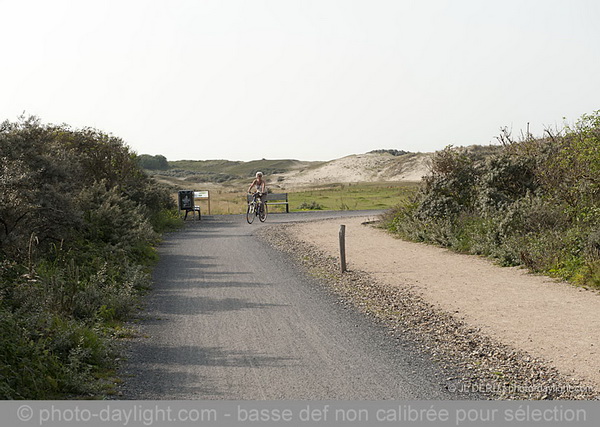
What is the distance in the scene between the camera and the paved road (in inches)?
238

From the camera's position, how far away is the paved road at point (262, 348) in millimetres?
6043

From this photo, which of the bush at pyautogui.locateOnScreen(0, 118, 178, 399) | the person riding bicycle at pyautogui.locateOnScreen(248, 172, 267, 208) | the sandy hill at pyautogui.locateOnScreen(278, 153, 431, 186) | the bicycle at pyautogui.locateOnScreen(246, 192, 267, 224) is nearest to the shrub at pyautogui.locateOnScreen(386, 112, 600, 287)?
the person riding bicycle at pyautogui.locateOnScreen(248, 172, 267, 208)

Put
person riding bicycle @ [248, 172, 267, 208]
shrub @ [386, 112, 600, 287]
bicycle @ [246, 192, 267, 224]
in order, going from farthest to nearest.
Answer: bicycle @ [246, 192, 267, 224] → person riding bicycle @ [248, 172, 267, 208] → shrub @ [386, 112, 600, 287]

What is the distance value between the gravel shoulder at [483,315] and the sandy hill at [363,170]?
3865 inches

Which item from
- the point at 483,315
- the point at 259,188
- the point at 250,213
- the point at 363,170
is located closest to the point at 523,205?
the point at 483,315

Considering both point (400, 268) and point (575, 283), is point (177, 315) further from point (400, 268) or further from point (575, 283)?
point (575, 283)

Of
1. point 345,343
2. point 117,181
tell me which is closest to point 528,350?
point 345,343

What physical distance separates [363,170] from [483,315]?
123356 mm

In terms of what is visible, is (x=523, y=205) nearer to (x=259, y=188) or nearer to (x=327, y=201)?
(x=259, y=188)

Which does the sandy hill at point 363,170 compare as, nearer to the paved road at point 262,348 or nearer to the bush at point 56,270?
the bush at point 56,270

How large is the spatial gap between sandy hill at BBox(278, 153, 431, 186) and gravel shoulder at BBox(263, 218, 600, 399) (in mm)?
98158

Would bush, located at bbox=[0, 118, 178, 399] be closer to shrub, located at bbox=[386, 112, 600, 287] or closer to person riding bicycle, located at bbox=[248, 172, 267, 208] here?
person riding bicycle, located at bbox=[248, 172, 267, 208]

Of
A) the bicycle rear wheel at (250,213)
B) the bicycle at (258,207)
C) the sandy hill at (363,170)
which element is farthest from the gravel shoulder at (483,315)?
the sandy hill at (363,170)

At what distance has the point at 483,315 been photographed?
9500mm
